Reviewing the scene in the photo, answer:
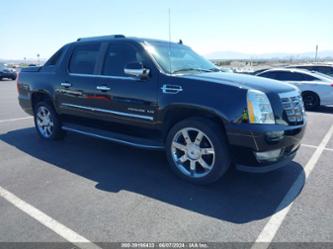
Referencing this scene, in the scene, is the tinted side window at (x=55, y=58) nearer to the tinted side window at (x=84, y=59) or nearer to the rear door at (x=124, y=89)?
the tinted side window at (x=84, y=59)

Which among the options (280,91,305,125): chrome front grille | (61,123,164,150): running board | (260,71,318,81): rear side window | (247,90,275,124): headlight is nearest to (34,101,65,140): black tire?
(61,123,164,150): running board

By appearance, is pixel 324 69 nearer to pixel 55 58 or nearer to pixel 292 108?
pixel 292 108

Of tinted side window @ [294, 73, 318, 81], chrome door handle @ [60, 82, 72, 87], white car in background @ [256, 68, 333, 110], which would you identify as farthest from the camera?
tinted side window @ [294, 73, 318, 81]

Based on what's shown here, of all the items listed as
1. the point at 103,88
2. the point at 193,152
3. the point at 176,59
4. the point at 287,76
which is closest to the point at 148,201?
the point at 193,152

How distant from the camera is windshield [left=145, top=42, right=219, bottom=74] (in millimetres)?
4207

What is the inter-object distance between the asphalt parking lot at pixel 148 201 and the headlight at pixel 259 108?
938mm

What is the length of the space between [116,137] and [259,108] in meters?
2.32

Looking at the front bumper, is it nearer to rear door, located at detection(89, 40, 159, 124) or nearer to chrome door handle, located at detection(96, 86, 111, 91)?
rear door, located at detection(89, 40, 159, 124)

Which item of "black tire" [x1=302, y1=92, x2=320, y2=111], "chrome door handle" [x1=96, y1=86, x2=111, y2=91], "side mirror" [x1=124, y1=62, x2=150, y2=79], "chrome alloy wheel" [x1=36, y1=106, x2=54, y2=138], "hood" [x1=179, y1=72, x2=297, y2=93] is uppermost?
"side mirror" [x1=124, y1=62, x2=150, y2=79]

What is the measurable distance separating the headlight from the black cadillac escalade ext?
0.01 metres

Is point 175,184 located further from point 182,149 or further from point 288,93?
point 288,93

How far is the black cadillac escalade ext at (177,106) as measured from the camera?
135 inches

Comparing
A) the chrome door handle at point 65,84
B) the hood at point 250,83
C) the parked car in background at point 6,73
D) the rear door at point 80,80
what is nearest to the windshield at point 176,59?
the hood at point 250,83

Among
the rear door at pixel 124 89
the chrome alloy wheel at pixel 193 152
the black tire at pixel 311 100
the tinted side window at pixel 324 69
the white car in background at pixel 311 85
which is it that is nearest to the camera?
the chrome alloy wheel at pixel 193 152
